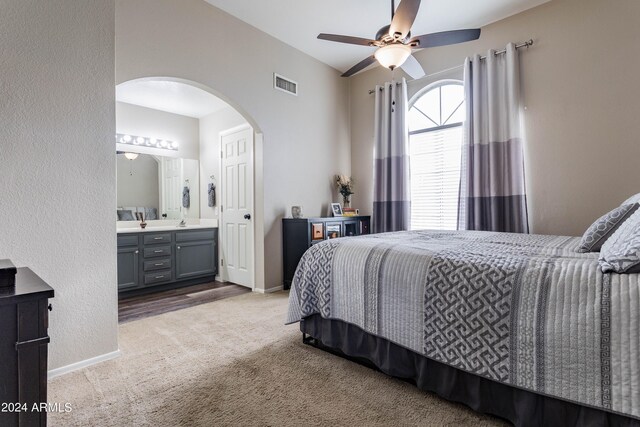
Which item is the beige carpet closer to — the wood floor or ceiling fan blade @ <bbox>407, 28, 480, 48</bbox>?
the wood floor

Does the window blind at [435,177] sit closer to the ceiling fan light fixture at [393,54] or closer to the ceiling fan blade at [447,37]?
the ceiling fan blade at [447,37]

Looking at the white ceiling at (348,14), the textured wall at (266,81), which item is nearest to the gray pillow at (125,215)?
the textured wall at (266,81)

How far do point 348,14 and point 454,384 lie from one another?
3584mm

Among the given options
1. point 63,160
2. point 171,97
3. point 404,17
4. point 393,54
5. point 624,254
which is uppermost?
point 171,97

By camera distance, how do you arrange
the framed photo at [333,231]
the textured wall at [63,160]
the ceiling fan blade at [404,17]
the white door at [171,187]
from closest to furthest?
the textured wall at [63,160]
the ceiling fan blade at [404,17]
the framed photo at [333,231]
the white door at [171,187]

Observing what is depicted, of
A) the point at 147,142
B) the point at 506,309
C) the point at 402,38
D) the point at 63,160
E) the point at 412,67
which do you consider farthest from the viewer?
the point at 147,142

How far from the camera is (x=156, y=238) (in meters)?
4.13

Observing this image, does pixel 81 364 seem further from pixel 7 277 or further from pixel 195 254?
pixel 195 254

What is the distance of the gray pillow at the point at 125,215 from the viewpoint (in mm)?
4431

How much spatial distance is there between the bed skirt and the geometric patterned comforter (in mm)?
72

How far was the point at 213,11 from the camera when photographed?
3371mm

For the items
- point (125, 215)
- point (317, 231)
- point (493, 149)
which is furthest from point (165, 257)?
point (493, 149)

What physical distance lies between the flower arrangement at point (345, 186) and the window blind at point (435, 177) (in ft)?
2.99

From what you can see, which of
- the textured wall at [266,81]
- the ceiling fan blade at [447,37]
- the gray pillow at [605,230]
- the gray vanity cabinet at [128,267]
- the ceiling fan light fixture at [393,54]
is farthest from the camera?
the gray vanity cabinet at [128,267]
